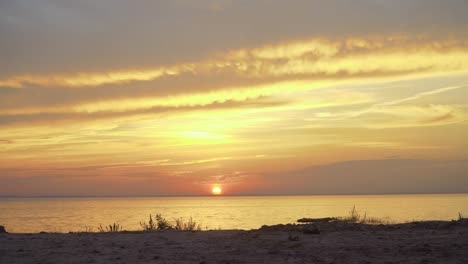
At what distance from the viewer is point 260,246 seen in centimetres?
1295

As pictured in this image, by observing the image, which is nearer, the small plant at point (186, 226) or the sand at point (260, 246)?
the sand at point (260, 246)

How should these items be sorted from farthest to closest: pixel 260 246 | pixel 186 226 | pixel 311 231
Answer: pixel 186 226
pixel 311 231
pixel 260 246

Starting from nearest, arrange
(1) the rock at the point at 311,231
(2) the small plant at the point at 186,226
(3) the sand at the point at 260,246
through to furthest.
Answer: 1. (3) the sand at the point at 260,246
2. (1) the rock at the point at 311,231
3. (2) the small plant at the point at 186,226

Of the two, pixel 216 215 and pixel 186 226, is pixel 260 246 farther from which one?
pixel 216 215

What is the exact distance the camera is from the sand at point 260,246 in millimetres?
11239

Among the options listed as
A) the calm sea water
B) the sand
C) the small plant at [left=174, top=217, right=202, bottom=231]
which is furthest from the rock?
the calm sea water

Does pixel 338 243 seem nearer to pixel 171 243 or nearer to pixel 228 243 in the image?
pixel 228 243

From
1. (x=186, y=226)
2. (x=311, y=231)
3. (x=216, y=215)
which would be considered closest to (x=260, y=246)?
(x=311, y=231)

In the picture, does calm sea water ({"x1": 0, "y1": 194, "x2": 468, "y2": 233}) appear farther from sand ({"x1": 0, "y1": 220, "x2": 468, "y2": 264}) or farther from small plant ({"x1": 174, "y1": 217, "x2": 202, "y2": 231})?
sand ({"x1": 0, "y1": 220, "x2": 468, "y2": 264})

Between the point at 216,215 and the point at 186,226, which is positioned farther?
the point at 216,215

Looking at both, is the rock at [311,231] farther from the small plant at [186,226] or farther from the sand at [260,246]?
the small plant at [186,226]

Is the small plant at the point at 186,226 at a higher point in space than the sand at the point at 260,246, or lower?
higher

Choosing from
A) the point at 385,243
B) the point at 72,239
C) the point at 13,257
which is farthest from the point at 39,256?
the point at 385,243

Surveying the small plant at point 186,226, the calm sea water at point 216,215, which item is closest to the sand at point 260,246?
the small plant at point 186,226
